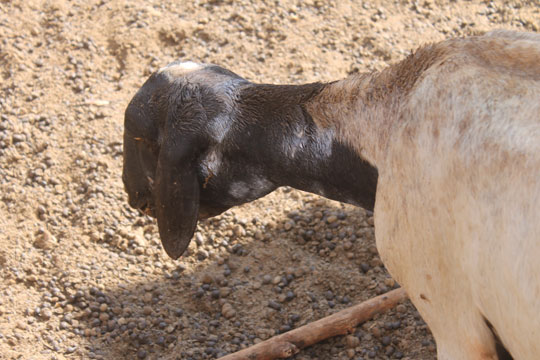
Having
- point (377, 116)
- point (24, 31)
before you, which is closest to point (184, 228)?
point (377, 116)

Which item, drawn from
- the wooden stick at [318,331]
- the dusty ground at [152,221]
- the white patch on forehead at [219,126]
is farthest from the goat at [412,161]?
the dusty ground at [152,221]

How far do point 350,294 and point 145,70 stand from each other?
2.36 m

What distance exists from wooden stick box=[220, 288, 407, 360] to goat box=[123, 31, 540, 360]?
2.32 ft

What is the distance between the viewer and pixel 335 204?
4.72m

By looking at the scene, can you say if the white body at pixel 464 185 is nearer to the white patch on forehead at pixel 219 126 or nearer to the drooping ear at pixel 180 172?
the white patch on forehead at pixel 219 126

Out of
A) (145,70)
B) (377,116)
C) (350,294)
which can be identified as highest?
(377,116)

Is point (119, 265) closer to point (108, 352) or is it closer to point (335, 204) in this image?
point (108, 352)

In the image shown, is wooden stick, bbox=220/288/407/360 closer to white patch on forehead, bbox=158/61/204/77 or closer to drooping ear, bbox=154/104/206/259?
drooping ear, bbox=154/104/206/259

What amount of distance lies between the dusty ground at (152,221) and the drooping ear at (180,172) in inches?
41.3

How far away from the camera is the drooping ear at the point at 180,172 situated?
3055mm

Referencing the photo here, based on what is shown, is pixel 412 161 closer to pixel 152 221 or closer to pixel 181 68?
pixel 181 68

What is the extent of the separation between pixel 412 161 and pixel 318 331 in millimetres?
1537

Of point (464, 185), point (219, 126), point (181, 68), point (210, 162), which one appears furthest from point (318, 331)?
point (464, 185)

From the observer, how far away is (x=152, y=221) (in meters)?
4.66
